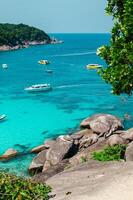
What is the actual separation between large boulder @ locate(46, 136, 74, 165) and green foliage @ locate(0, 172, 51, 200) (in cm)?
1957

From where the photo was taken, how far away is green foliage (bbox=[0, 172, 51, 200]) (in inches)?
582

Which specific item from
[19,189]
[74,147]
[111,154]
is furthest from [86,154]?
[19,189]

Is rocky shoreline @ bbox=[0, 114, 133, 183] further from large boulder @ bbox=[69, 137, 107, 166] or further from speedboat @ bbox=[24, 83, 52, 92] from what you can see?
speedboat @ bbox=[24, 83, 52, 92]

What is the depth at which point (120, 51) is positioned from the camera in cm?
2492

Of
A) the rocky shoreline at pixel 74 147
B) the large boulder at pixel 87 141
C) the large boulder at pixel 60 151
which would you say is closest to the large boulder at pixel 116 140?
the rocky shoreline at pixel 74 147

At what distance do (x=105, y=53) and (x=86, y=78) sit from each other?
6884cm

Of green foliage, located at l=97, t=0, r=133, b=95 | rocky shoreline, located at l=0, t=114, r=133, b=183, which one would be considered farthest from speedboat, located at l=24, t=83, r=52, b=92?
green foliage, located at l=97, t=0, r=133, b=95

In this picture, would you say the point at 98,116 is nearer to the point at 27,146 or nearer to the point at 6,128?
the point at 27,146

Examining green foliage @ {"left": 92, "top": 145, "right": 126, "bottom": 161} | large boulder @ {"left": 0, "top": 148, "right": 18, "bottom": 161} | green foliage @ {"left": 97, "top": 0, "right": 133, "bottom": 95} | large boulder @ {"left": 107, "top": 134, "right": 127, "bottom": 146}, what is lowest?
large boulder @ {"left": 0, "top": 148, "right": 18, "bottom": 161}

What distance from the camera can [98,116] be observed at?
44.3 meters

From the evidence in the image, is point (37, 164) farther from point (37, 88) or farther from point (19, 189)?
point (37, 88)

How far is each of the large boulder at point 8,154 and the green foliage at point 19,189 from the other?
951 inches

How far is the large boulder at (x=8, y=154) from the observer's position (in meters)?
39.5

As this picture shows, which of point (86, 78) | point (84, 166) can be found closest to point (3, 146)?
point (84, 166)
